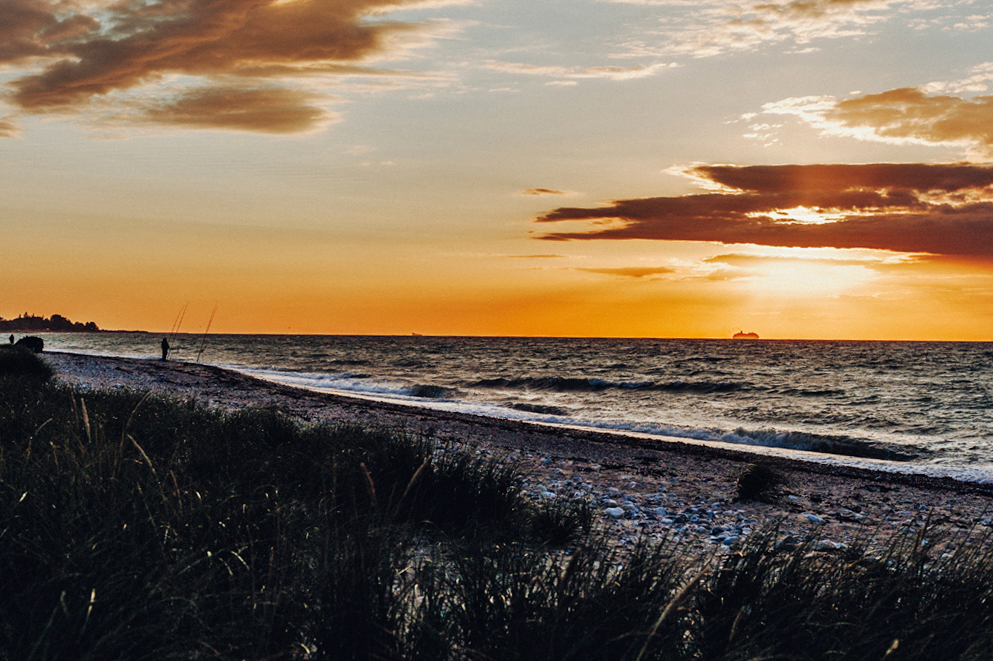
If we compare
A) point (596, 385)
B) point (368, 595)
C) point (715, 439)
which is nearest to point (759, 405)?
point (715, 439)

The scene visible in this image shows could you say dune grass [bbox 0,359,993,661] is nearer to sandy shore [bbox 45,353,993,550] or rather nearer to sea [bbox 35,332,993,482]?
sandy shore [bbox 45,353,993,550]

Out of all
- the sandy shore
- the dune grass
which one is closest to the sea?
the sandy shore

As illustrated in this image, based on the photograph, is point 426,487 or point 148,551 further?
point 426,487

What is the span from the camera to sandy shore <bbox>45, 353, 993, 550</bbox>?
7816 mm

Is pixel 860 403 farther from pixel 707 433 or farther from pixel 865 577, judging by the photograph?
pixel 865 577

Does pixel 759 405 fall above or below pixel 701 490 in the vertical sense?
below

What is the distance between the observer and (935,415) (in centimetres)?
2830

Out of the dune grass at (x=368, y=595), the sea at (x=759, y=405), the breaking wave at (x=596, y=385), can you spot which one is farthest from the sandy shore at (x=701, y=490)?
the breaking wave at (x=596, y=385)

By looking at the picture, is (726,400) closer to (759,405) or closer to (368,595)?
(759,405)

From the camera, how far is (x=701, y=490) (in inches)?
401

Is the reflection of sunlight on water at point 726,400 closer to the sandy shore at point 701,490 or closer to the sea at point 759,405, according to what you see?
the sea at point 759,405

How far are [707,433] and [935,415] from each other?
564 inches

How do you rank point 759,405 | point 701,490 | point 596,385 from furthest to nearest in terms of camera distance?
point 596,385
point 759,405
point 701,490

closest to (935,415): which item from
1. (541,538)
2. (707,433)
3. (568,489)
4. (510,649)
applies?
(707,433)
